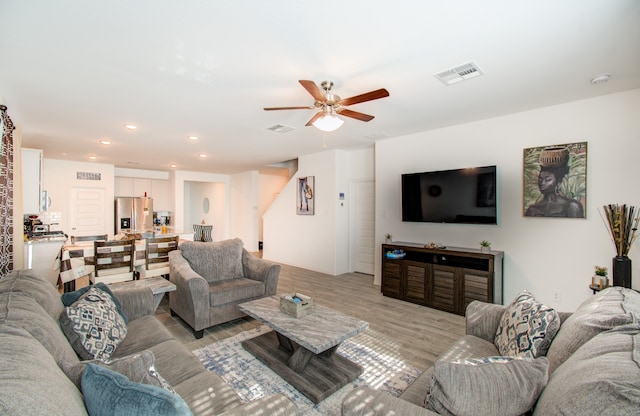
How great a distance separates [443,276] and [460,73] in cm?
253

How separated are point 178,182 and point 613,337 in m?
9.25

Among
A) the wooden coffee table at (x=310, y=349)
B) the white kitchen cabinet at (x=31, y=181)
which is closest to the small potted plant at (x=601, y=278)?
the wooden coffee table at (x=310, y=349)

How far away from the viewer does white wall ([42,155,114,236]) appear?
21.3 ft

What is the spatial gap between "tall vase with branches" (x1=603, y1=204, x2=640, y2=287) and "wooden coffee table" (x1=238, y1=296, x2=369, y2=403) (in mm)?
2474

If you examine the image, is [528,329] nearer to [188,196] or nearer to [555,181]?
[555,181]

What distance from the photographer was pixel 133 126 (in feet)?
13.3

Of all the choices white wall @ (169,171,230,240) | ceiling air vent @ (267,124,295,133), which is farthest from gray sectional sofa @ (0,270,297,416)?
white wall @ (169,171,230,240)

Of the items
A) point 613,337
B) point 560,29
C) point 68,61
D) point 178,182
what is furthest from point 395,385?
point 178,182

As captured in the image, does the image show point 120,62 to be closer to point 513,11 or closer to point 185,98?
point 185,98

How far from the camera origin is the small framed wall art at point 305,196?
248 inches

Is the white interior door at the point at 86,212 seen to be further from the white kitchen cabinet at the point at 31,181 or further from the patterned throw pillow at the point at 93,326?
the patterned throw pillow at the point at 93,326

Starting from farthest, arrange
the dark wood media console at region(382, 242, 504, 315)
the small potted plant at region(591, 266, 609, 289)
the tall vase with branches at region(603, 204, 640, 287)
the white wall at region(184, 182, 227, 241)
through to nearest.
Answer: the white wall at region(184, 182, 227, 241), the dark wood media console at region(382, 242, 504, 315), the small potted plant at region(591, 266, 609, 289), the tall vase with branches at region(603, 204, 640, 287)

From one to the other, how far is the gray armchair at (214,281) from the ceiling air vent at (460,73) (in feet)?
9.13

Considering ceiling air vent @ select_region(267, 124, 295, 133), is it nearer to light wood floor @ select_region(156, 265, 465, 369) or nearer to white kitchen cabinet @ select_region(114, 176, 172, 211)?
light wood floor @ select_region(156, 265, 465, 369)
